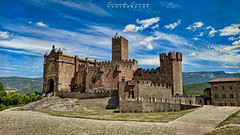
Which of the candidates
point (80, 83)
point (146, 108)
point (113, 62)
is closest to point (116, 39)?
point (113, 62)

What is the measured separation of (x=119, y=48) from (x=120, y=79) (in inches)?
353

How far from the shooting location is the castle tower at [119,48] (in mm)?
44250

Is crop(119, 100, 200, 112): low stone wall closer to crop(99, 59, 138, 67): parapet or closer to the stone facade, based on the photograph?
crop(99, 59, 138, 67): parapet

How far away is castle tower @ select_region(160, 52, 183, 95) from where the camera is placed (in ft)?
125

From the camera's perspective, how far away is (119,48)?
4450cm

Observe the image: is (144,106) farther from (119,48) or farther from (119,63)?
(119,48)

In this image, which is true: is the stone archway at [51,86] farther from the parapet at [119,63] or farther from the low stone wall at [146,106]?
the low stone wall at [146,106]

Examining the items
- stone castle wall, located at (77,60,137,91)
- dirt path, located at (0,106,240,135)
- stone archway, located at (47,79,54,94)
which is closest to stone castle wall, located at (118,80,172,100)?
stone castle wall, located at (77,60,137,91)

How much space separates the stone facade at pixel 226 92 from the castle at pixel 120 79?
1286 centimetres

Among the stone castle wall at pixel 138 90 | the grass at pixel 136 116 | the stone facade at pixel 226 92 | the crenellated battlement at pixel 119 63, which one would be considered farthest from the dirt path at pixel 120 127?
the stone facade at pixel 226 92

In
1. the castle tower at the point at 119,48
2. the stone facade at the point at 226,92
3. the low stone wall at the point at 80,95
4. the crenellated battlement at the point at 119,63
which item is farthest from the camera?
the castle tower at the point at 119,48

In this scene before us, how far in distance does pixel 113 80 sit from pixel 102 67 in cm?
420

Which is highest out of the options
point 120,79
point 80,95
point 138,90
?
point 120,79

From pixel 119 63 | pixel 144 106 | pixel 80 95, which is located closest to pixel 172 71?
pixel 119 63
